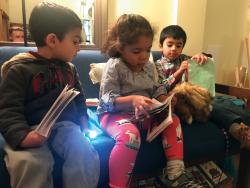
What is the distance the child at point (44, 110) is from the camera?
77cm

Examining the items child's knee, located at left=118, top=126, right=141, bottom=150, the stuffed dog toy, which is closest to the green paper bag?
the stuffed dog toy

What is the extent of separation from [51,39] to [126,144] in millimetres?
459

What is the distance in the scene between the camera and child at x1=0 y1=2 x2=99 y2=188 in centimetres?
77

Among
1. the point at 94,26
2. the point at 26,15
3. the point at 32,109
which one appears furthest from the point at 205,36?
the point at 32,109

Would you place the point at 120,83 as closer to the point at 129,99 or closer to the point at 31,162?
the point at 129,99

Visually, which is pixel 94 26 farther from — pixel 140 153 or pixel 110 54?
pixel 140 153

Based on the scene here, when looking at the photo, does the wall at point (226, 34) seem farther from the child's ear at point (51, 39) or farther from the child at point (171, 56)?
the child's ear at point (51, 39)

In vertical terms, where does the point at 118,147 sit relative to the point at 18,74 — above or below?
→ below

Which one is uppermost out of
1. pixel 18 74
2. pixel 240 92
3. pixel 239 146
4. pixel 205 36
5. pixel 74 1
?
pixel 74 1

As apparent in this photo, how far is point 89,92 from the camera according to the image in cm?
150

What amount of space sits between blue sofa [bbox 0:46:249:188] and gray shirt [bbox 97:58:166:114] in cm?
15

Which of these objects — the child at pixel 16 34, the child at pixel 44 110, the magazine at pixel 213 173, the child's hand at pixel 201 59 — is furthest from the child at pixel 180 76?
the child at pixel 16 34

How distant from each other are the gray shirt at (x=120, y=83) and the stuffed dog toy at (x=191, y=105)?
96mm

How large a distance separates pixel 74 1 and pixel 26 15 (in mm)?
365
